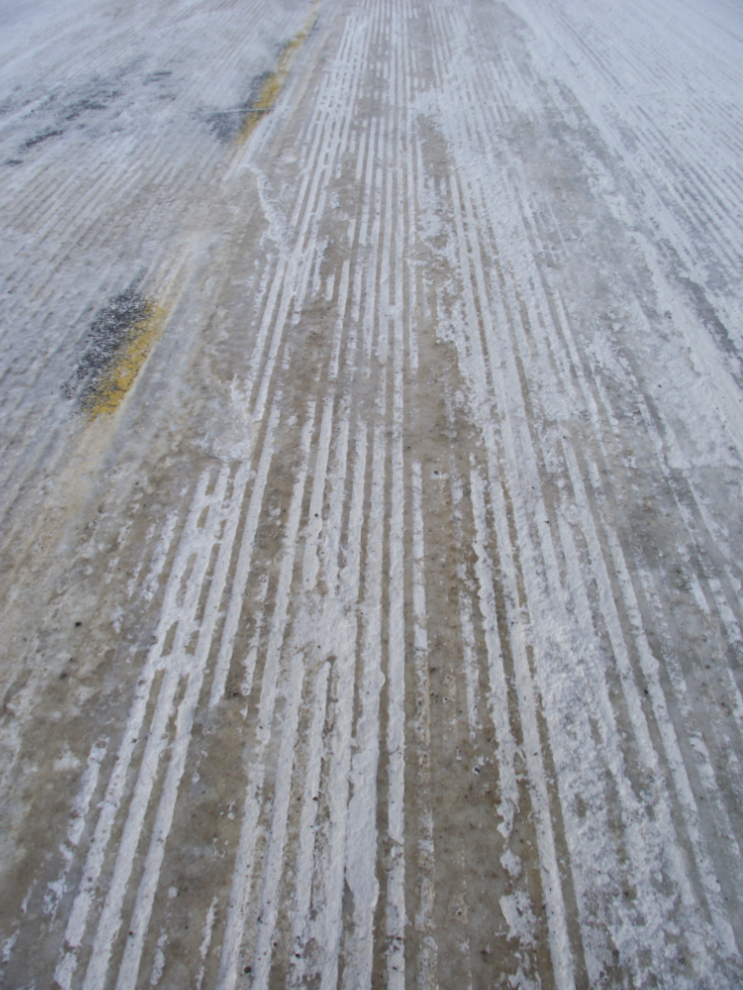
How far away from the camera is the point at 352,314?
3.51 metres

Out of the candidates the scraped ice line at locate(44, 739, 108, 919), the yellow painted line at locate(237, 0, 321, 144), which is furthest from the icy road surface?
the yellow painted line at locate(237, 0, 321, 144)

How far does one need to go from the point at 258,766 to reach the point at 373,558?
0.95m

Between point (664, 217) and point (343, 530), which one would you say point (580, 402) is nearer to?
point (343, 530)

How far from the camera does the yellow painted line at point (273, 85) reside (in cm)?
511

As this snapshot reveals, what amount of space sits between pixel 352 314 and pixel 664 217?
254cm

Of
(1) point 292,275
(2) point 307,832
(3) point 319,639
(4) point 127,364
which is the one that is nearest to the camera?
(2) point 307,832

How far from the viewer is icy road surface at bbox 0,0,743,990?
177 cm

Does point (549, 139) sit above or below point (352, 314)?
above

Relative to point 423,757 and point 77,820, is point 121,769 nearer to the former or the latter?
point 77,820

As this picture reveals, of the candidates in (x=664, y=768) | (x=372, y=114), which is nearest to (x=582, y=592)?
(x=664, y=768)

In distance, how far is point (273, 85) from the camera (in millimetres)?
5691

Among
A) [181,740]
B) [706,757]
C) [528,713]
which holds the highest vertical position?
[181,740]

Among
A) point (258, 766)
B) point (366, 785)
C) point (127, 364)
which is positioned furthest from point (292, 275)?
point (366, 785)

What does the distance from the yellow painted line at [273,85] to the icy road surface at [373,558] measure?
0.40m
